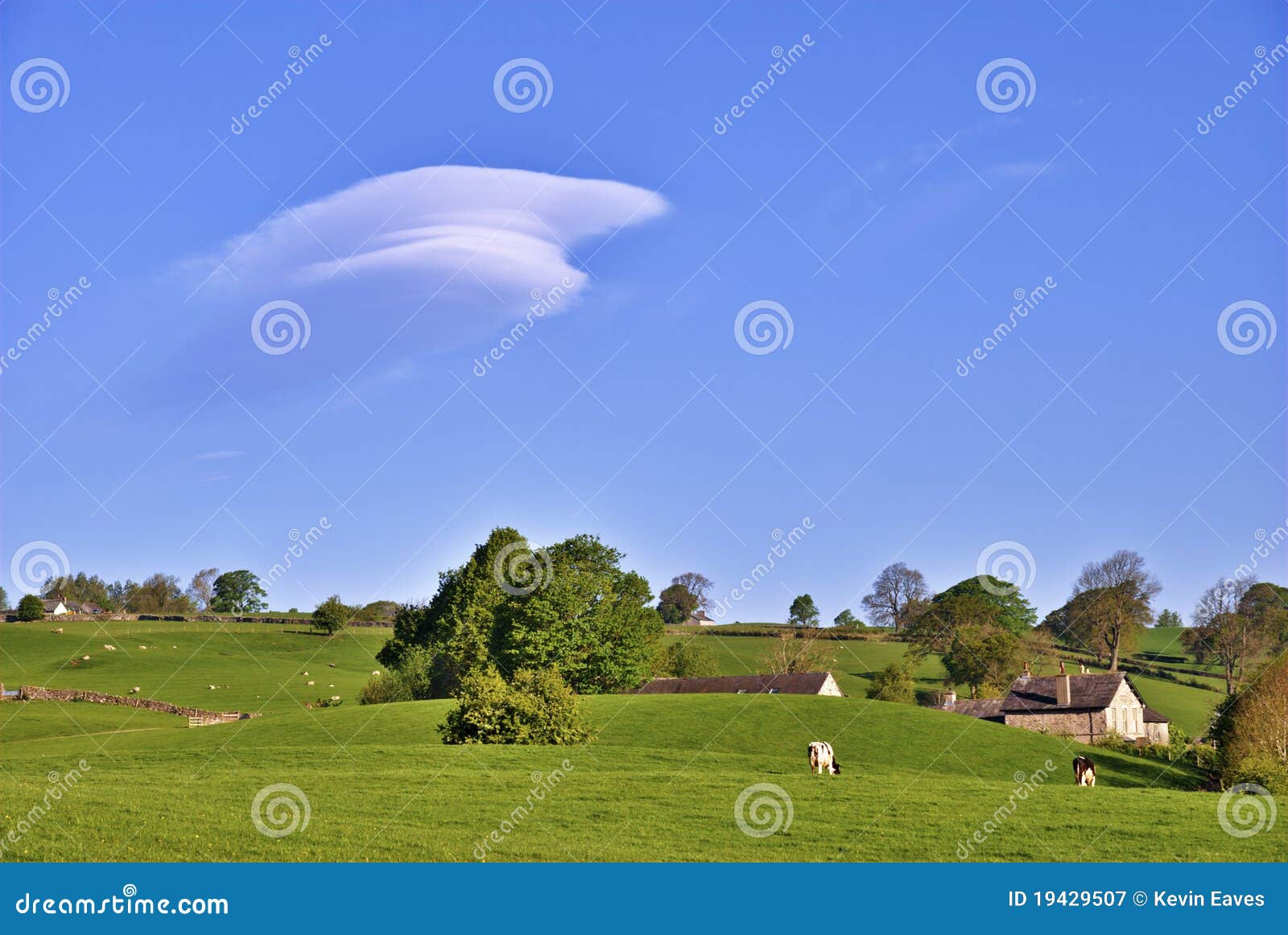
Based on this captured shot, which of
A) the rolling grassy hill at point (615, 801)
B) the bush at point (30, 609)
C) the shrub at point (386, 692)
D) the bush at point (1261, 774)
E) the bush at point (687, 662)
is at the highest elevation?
the bush at point (30, 609)

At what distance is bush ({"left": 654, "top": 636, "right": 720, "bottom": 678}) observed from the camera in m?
108

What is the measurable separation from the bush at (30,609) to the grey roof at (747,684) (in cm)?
9114

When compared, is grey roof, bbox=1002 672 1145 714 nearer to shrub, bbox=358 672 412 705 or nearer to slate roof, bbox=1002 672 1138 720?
slate roof, bbox=1002 672 1138 720

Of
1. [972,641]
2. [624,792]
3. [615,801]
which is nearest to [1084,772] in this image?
[624,792]

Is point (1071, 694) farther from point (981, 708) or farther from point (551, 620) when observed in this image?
point (551, 620)

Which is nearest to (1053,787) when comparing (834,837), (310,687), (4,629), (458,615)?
(834,837)

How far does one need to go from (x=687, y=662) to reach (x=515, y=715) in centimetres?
6182

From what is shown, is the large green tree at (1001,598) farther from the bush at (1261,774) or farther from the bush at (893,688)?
the bush at (1261,774)

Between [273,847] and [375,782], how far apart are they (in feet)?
40.0

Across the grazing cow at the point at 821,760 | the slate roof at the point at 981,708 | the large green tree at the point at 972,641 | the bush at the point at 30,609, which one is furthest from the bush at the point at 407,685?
the bush at the point at 30,609

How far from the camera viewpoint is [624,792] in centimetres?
3039

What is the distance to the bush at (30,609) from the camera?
470ft

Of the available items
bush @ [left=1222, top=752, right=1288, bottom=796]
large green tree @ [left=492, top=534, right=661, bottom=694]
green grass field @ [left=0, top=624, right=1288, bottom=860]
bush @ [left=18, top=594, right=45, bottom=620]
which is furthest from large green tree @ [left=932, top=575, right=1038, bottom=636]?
bush @ [left=18, top=594, right=45, bottom=620]

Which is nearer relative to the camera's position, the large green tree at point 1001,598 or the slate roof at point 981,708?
the slate roof at point 981,708
